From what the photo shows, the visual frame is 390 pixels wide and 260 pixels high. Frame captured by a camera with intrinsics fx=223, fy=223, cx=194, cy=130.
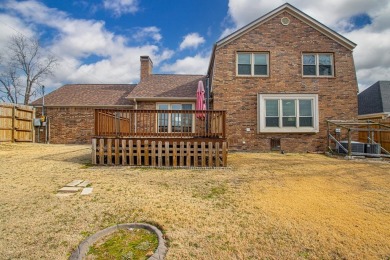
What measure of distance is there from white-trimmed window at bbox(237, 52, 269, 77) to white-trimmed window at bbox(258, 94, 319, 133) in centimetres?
143

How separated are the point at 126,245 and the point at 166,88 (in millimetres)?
13971

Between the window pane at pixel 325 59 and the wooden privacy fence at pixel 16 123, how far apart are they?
704 inches

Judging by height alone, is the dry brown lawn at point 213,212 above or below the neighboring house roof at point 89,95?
below

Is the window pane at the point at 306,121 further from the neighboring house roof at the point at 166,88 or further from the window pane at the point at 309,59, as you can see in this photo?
the neighboring house roof at the point at 166,88

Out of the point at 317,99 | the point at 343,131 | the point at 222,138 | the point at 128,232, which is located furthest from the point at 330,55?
the point at 128,232

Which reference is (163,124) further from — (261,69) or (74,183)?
(261,69)

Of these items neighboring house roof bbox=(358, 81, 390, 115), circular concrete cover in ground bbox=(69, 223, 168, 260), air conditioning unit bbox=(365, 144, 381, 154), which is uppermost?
neighboring house roof bbox=(358, 81, 390, 115)

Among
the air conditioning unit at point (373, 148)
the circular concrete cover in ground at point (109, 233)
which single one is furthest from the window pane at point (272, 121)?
the circular concrete cover in ground at point (109, 233)

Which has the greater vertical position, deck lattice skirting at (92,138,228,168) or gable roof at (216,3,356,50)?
gable roof at (216,3,356,50)

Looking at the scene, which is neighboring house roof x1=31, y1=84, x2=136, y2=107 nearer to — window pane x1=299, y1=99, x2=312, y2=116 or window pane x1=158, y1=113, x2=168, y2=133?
window pane x1=158, y1=113, x2=168, y2=133

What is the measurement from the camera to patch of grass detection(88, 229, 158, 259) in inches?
102

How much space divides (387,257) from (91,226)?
3.82 metres

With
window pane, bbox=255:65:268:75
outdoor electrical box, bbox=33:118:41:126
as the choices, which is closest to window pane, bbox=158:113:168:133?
window pane, bbox=255:65:268:75

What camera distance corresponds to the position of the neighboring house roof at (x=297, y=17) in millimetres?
12188
